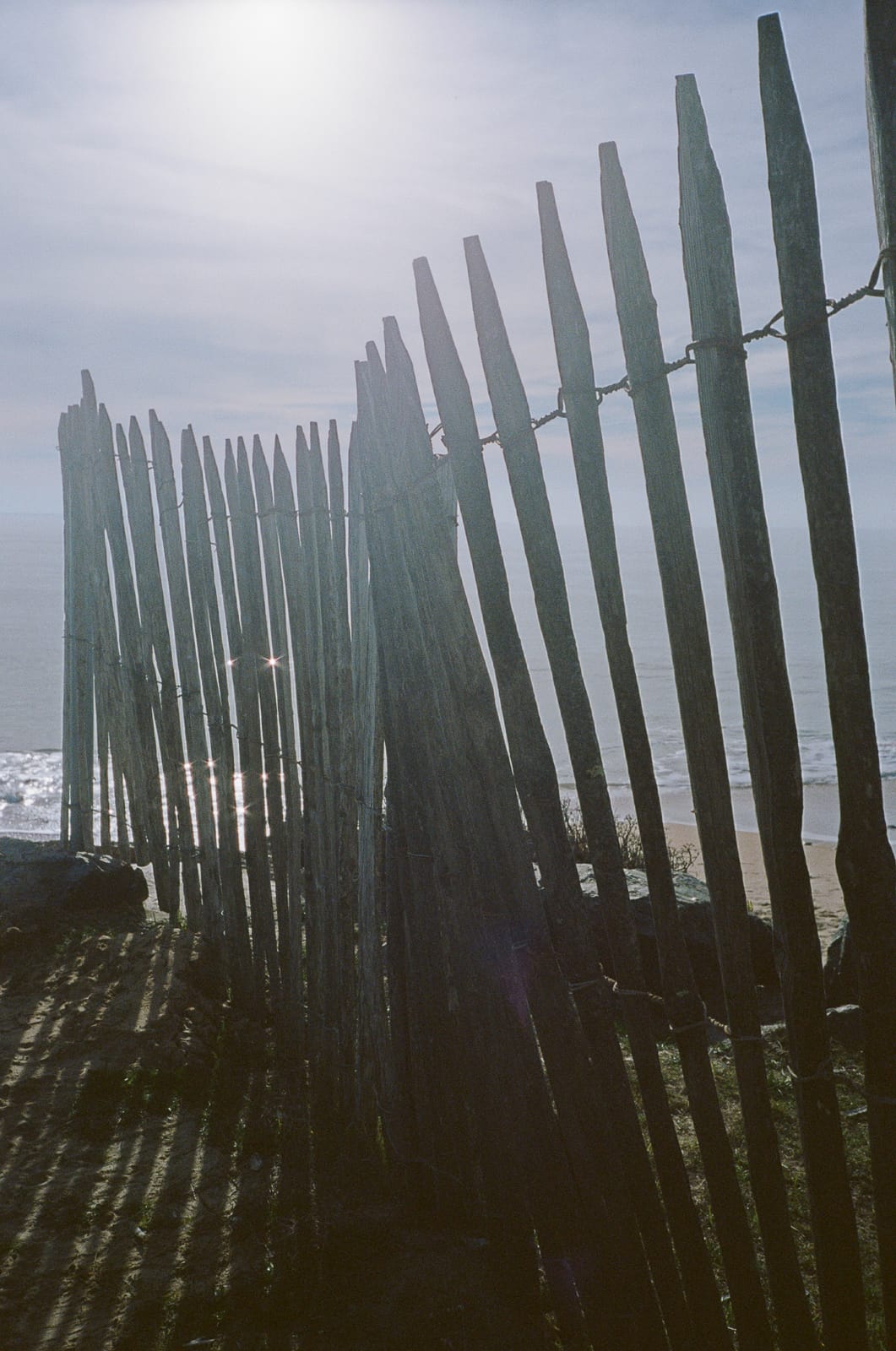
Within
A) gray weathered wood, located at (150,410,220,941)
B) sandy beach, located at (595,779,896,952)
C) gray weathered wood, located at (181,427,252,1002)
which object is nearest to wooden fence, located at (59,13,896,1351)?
gray weathered wood, located at (181,427,252,1002)

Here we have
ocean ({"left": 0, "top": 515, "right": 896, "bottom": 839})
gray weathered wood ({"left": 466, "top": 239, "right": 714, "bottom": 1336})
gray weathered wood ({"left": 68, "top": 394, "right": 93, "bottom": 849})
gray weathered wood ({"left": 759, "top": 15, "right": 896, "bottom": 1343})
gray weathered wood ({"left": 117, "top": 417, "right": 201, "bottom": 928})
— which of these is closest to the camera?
gray weathered wood ({"left": 759, "top": 15, "right": 896, "bottom": 1343})

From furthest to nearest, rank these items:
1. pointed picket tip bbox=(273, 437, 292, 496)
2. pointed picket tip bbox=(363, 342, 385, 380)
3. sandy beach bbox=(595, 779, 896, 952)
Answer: sandy beach bbox=(595, 779, 896, 952) → pointed picket tip bbox=(273, 437, 292, 496) → pointed picket tip bbox=(363, 342, 385, 380)

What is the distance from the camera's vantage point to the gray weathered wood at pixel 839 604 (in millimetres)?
1570

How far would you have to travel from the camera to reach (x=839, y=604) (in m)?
1.68

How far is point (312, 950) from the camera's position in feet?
13.1

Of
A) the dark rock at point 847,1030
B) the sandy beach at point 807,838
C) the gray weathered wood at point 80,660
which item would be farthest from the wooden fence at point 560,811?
the sandy beach at point 807,838

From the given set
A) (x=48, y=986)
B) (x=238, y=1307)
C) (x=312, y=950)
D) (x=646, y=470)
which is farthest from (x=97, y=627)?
(x=646, y=470)

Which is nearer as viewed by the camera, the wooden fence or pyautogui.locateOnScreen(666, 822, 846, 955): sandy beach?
the wooden fence

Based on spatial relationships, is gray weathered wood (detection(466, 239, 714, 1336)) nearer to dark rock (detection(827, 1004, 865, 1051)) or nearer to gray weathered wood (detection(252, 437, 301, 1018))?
gray weathered wood (detection(252, 437, 301, 1018))

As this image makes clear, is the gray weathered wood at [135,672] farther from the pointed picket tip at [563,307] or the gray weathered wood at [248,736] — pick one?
the pointed picket tip at [563,307]

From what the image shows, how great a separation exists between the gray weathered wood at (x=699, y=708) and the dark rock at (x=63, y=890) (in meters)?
4.58

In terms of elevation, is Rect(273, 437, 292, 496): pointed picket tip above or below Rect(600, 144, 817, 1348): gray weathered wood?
above

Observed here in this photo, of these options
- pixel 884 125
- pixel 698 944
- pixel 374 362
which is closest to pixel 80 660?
pixel 698 944

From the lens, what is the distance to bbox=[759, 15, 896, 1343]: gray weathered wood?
157 cm
